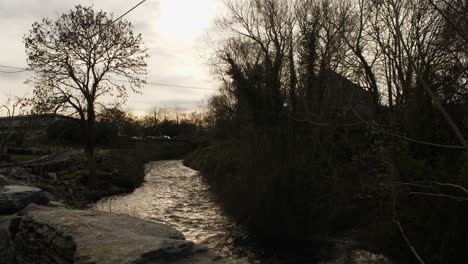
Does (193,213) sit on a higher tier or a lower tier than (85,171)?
lower

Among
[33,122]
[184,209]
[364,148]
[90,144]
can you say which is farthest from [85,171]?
[364,148]

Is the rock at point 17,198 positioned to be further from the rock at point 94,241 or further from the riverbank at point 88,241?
the rock at point 94,241

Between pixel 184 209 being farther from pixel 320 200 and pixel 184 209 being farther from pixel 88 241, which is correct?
pixel 88 241

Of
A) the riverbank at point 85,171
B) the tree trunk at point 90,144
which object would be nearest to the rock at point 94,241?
the riverbank at point 85,171

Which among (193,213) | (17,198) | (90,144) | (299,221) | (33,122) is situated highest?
(33,122)

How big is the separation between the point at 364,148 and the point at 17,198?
11.9 meters

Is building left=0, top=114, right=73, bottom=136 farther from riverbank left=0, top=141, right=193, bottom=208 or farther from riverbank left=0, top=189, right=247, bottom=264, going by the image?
riverbank left=0, top=189, right=247, bottom=264

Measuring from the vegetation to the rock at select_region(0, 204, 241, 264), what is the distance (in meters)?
2.07

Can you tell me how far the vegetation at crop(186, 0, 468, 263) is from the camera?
6645 mm

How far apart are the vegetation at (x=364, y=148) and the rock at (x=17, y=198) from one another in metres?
5.29

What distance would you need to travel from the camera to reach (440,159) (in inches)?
309

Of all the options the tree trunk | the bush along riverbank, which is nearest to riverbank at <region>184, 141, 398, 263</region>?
the bush along riverbank

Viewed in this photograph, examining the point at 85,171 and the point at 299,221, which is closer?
the point at 299,221

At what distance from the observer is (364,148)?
1520 centimetres
